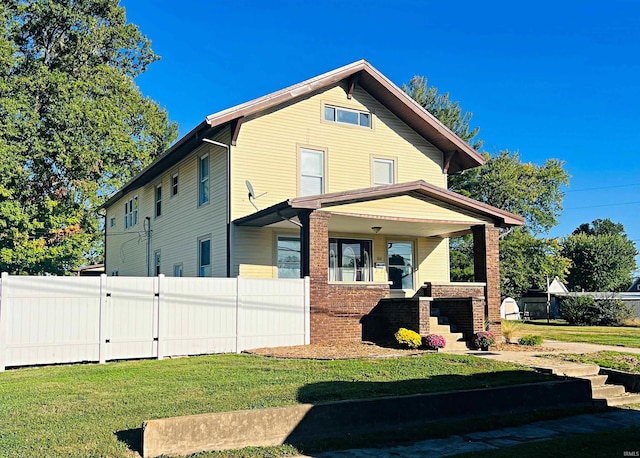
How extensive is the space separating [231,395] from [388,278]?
11.8m

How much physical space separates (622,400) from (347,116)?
1166cm

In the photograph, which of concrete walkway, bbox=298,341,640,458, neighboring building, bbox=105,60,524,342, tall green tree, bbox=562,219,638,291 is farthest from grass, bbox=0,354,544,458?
tall green tree, bbox=562,219,638,291

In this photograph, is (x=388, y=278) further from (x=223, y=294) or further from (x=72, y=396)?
(x=72, y=396)

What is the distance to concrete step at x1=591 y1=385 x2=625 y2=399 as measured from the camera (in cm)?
1031

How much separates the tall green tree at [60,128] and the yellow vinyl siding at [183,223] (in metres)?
4.37

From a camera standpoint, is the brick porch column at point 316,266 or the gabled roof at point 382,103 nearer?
the brick porch column at point 316,266

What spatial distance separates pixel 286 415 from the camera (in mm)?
7141

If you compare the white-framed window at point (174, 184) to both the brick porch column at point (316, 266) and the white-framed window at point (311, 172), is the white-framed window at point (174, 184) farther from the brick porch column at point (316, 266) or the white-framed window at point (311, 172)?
the brick porch column at point (316, 266)

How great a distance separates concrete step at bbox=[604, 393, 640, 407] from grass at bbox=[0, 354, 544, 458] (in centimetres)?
114

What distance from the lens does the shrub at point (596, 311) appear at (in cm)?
2816

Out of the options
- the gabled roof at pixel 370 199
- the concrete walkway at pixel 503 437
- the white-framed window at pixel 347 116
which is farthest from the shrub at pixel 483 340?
the white-framed window at pixel 347 116

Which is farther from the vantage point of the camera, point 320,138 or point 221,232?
point 320,138

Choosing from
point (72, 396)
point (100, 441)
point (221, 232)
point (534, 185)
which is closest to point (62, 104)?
point (221, 232)

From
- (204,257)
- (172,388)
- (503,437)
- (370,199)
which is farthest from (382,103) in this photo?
(503,437)
